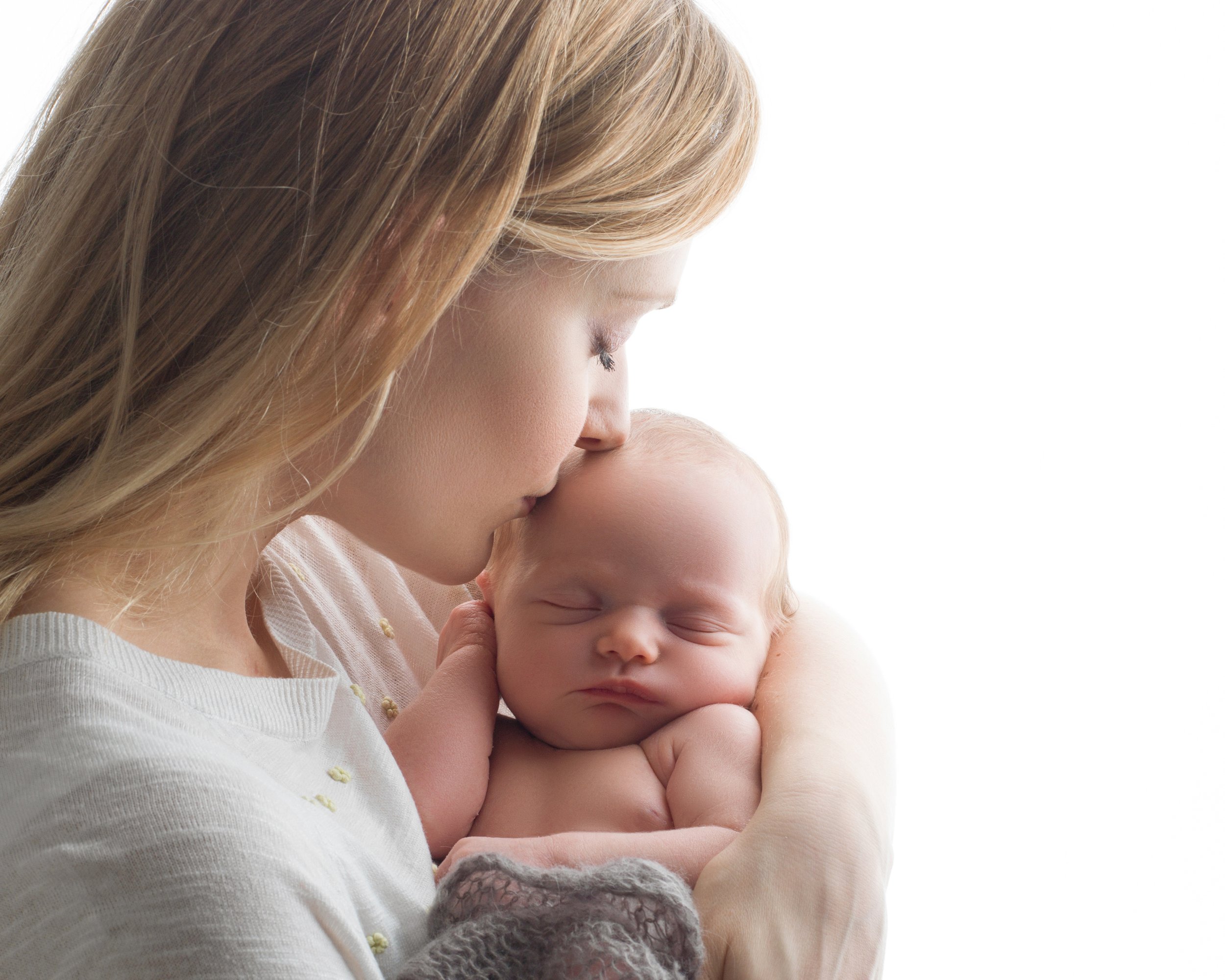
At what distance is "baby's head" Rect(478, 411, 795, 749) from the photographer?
1291mm

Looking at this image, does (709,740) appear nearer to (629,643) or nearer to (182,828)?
(629,643)

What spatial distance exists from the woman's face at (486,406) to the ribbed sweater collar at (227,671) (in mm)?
126

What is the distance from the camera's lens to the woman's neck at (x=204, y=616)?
3.01ft

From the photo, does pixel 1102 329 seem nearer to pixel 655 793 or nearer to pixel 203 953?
pixel 655 793

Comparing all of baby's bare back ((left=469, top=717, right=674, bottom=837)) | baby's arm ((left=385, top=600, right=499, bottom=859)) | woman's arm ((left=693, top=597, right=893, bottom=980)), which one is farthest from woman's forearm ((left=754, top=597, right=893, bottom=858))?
baby's arm ((left=385, top=600, right=499, bottom=859))

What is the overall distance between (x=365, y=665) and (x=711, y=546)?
0.42m

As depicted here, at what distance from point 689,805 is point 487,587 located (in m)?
0.44

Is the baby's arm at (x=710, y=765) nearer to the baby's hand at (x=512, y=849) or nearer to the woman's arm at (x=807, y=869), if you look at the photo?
the woman's arm at (x=807, y=869)

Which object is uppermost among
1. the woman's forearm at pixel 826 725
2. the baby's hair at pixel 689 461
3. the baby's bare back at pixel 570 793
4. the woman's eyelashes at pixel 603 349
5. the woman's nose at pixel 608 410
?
the woman's eyelashes at pixel 603 349

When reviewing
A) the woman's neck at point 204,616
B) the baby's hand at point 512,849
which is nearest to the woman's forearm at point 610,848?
the baby's hand at point 512,849

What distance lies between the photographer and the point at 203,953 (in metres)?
0.72

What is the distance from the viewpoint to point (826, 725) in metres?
1.23

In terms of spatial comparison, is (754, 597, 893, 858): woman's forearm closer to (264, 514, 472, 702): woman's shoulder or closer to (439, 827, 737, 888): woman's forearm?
(439, 827, 737, 888): woman's forearm

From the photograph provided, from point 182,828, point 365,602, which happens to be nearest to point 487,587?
point 365,602
